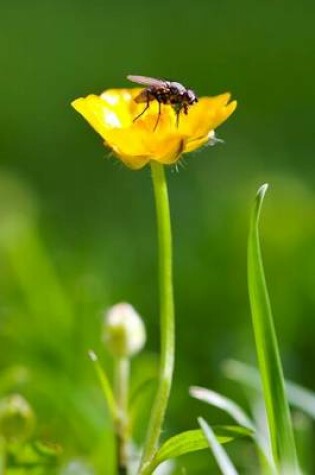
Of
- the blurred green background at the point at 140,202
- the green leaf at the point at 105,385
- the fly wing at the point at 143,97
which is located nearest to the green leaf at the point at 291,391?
the blurred green background at the point at 140,202

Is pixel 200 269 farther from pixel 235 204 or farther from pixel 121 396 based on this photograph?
pixel 121 396

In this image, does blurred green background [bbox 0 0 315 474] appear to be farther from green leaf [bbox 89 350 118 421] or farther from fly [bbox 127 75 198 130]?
fly [bbox 127 75 198 130]

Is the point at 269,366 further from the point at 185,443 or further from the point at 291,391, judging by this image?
the point at 291,391

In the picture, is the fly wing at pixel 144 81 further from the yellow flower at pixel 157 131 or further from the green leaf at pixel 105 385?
the green leaf at pixel 105 385

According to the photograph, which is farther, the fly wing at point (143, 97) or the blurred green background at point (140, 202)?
the blurred green background at point (140, 202)

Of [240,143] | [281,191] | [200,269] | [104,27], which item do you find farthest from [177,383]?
[104,27]

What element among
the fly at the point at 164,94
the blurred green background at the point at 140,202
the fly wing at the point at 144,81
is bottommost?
the blurred green background at the point at 140,202

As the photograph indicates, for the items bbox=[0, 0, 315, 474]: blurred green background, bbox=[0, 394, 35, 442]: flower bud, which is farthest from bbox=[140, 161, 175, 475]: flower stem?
bbox=[0, 0, 315, 474]: blurred green background

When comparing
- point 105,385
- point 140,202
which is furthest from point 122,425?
point 140,202
